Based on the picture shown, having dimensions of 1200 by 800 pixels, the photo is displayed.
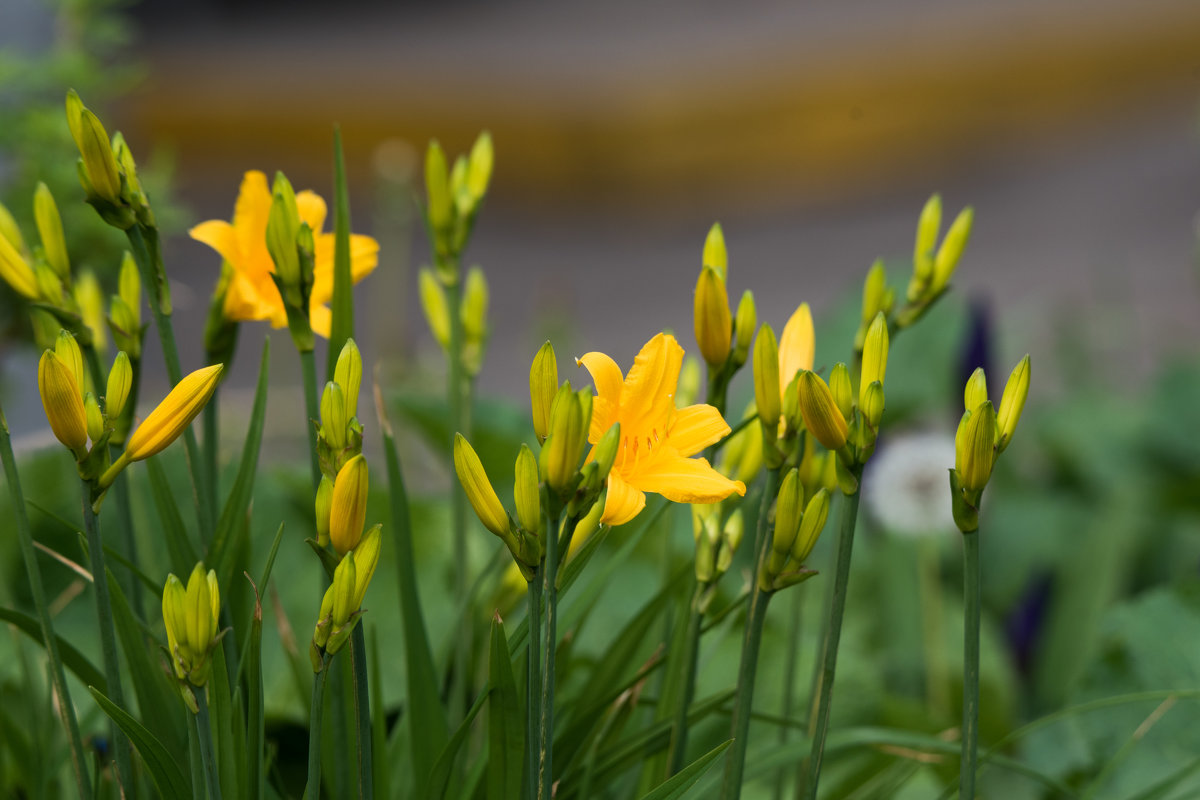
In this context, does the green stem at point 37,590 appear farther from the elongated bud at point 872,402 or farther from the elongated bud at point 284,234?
the elongated bud at point 872,402

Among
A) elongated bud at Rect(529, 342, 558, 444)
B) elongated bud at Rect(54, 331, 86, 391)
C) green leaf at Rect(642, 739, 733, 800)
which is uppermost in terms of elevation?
elongated bud at Rect(54, 331, 86, 391)

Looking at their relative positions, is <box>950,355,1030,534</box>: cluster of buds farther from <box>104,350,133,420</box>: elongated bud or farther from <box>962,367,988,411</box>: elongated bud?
<box>104,350,133,420</box>: elongated bud

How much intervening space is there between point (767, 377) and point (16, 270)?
0.77ft

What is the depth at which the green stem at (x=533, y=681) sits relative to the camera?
0.26m

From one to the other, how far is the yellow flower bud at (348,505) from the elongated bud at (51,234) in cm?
14

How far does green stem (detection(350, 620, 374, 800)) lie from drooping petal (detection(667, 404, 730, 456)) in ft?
0.32

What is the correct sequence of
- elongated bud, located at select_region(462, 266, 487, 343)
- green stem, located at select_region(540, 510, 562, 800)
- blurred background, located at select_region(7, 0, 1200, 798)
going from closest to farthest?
green stem, located at select_region(540, 510, 562, 800) → elongated bud, located at select_region(462, 266, 487, 343) → blurred background, located at select_region(7, 0, 1200, 798)

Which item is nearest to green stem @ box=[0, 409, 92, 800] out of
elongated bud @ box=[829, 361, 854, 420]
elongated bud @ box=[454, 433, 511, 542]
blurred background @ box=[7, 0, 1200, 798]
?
elongated bud @ box=[454, 433, 511, 542]

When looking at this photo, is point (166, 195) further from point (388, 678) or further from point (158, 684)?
point (158, 684)

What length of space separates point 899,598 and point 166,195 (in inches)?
23.3

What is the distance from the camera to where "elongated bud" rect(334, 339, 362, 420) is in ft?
0.93

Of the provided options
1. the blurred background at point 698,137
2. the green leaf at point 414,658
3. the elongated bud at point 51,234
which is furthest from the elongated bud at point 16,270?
the blurred background at point 698,137

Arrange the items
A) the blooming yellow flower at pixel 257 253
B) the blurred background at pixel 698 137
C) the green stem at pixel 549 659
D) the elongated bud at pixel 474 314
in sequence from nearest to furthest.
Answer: the green stem at pixel 549 659 → the blooming yellow flower at pixel 257 253 → the elongated bud at pixel 474 314 → the blurred background at pixel 698 137

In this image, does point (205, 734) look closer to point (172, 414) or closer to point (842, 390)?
point (172, 414)
